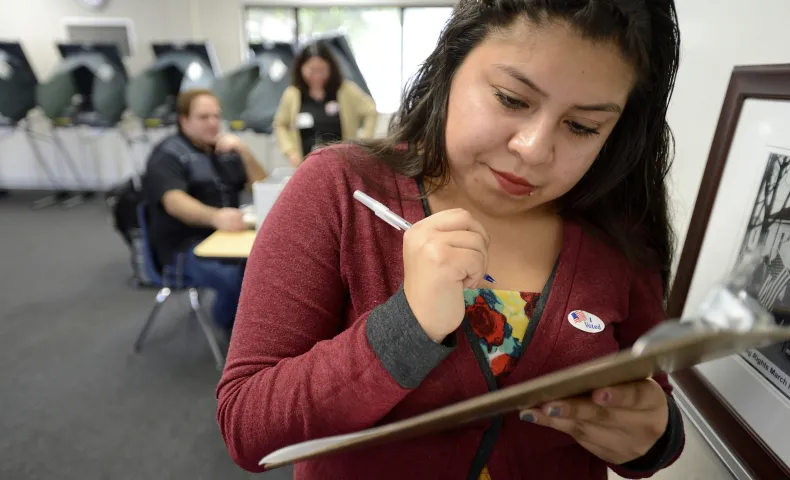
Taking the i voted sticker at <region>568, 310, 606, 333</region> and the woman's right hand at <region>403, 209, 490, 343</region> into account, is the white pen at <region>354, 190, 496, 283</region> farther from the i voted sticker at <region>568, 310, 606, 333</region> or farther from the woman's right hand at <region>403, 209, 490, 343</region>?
the i voted sticker at <region>568, 310, 606, 333</region>

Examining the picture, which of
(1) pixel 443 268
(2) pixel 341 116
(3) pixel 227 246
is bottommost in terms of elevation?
(3) pixel 227 246

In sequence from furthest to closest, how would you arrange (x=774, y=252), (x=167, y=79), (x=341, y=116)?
1. (x=167, y=79)
2. (x=341, y=116)
3. (x=774, y=252)

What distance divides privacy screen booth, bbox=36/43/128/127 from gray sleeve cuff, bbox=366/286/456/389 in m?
5.16

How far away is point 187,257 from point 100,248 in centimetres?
220

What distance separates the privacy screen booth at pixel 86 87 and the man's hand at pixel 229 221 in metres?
3.44

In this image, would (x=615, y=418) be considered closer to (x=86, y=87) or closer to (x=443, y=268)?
(x=443, y=268)

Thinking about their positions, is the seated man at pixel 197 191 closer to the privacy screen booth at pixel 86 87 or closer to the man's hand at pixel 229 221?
the man's hand at pixel 229 221

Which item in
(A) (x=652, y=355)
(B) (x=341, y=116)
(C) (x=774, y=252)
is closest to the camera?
(A) (x=652, y=355)

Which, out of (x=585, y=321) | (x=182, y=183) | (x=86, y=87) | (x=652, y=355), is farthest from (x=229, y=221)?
(x=86, y=87)

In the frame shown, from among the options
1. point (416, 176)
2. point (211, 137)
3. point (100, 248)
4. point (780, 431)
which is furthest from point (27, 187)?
point (780, 431)

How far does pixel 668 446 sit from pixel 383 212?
0.50m

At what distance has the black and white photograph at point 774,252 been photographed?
1.90 feet

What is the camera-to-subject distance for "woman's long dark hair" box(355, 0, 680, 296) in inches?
22.5

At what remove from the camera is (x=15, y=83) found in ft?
15.1
